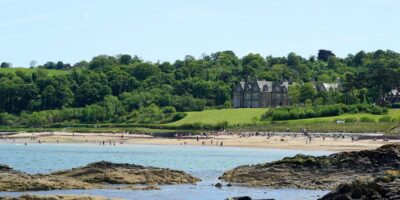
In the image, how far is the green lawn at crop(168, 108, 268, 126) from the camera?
134 m

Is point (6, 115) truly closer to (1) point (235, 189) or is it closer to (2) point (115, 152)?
(2) point (115, 152)

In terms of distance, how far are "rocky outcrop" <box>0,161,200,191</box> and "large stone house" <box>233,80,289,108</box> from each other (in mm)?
117033

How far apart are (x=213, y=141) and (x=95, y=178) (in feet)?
200

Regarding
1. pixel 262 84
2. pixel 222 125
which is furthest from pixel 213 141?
pixel 262 84

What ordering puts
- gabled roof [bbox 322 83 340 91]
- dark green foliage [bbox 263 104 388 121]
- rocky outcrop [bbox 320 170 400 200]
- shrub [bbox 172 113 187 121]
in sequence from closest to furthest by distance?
rocky outcrop [bbox 320 170 400 200]
dark green foliage [bbox 263 104 388 121]
shrub [bbox 172 113 187 121]
gabled roof [bbox 322 83 340 91]

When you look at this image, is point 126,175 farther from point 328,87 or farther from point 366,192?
point 328,87

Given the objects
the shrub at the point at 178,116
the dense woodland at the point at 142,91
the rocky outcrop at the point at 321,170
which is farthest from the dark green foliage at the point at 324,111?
the rocky outcrop at the point at 321,170

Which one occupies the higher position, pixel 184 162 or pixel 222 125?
pixel 222 125

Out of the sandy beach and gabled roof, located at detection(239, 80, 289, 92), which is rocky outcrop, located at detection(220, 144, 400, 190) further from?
gabled roof, located at detection(239, 80, 289, 92)

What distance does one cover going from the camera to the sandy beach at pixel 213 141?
3541 inches

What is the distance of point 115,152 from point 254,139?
20653 mm

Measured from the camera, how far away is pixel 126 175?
47.2 metres

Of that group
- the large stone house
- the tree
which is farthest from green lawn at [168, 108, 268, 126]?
the large stone house

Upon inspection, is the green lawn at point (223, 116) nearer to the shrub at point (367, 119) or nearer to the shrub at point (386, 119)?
the shrub at point (367, 119)
